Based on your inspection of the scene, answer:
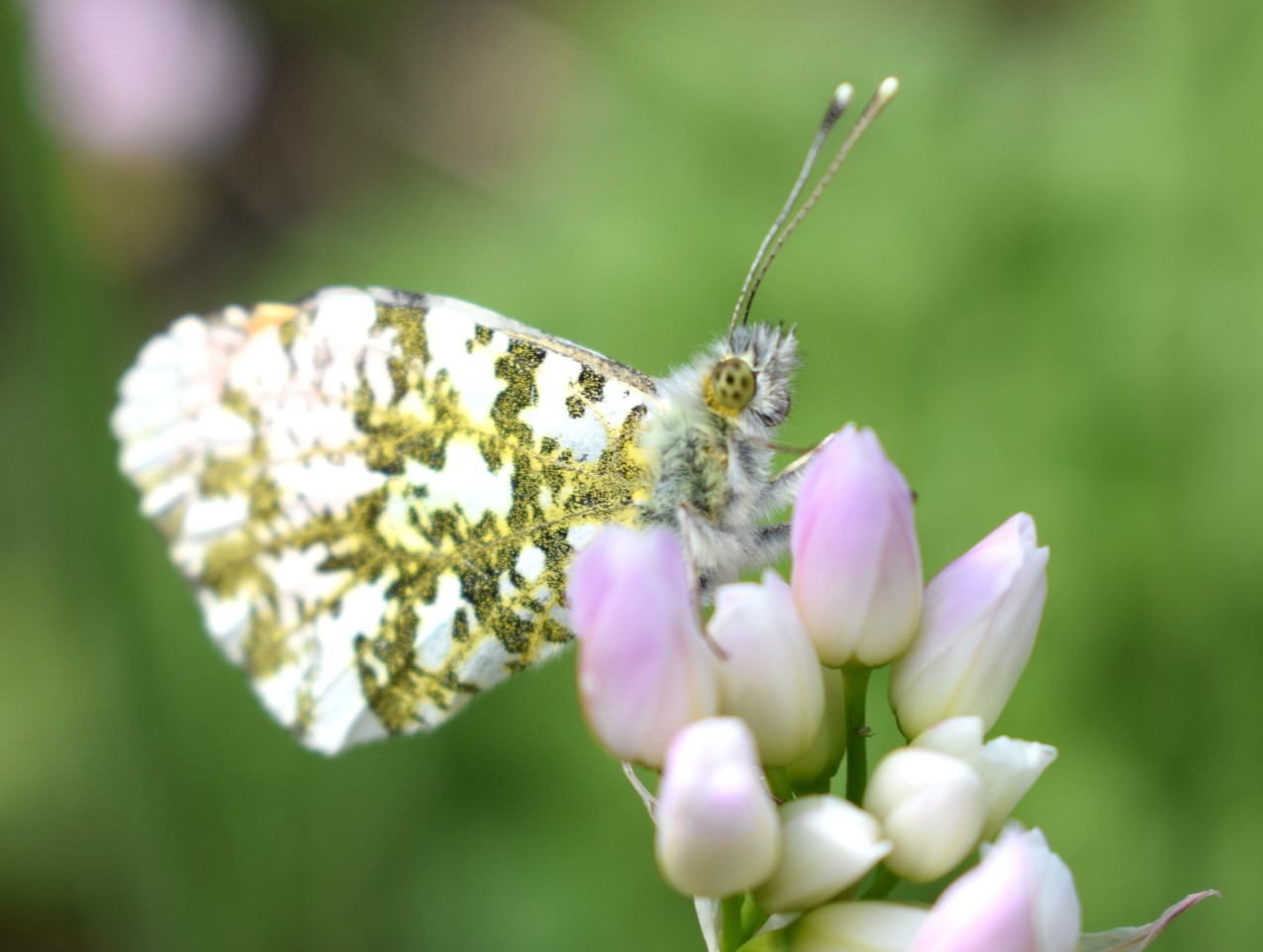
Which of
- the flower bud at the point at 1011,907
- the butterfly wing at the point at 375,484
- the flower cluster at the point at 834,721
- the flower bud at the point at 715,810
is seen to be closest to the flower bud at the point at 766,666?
the flower cluster at the point at 834,721

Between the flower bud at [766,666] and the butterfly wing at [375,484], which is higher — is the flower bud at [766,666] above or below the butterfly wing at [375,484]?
below

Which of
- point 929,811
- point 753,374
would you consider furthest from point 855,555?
point 753,374

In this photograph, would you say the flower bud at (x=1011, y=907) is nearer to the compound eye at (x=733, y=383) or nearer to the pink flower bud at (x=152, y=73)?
the compound eye at (x=733, y=383)

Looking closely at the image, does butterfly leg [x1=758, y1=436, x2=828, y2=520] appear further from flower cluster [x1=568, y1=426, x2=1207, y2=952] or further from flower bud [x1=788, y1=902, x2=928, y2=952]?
Answer: flower bud [x1=788, y1=902, x2=928, y2=952]

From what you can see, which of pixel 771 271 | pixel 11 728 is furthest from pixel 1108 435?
pixel 11 728

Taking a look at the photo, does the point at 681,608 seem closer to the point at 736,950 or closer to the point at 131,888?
the point at 736,950

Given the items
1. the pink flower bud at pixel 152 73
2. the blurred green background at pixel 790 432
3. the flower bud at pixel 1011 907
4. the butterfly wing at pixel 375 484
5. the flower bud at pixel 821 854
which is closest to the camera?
the flower bud at pixel 1011 907
